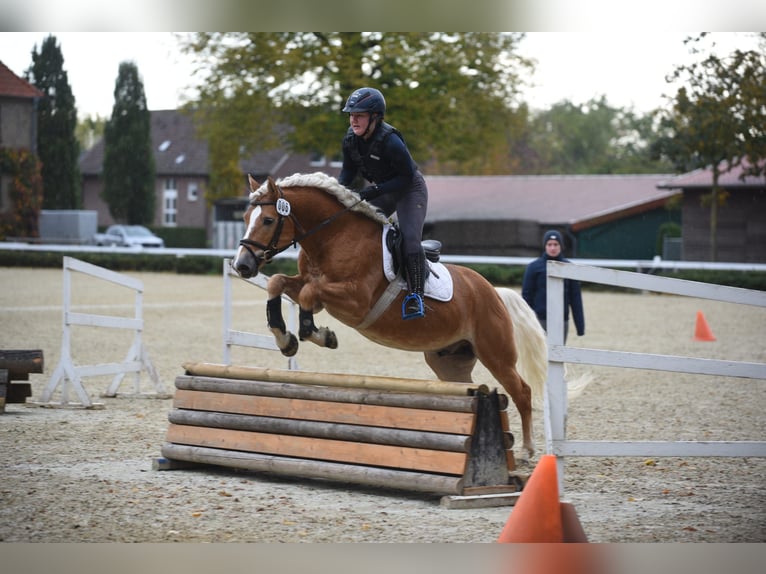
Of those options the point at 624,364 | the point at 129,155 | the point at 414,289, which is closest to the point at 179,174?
the point at 129,155

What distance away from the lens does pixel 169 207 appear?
3684cm

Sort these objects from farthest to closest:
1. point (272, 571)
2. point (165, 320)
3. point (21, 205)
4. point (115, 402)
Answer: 1. point (21, 205)
2. point (165, 320)
3. point (115, 402)
4. point (272, 571)

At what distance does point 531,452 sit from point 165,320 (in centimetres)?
1245

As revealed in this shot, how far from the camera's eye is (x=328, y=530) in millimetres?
4766

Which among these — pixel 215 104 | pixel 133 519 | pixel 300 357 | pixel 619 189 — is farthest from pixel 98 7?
pixel 619 189

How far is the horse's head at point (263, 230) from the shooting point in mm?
5691

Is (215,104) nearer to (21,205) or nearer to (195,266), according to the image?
(195,266)

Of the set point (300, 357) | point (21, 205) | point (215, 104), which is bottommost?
point (300, 357)

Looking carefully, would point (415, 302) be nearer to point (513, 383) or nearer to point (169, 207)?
point (513, 383)

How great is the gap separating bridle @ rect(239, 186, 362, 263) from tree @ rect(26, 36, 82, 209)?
13660mm

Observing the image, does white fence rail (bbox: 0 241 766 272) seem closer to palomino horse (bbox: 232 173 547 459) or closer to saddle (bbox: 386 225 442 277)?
palomino horse (bbox: 232 173 547 459)

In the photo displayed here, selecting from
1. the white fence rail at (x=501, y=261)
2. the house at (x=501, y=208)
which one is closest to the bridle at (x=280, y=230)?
the white fence rail at (x=501, y=261)

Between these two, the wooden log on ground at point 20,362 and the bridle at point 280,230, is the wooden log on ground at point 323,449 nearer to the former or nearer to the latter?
the bridle at point 280,230

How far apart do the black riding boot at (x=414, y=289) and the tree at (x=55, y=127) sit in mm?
14030
